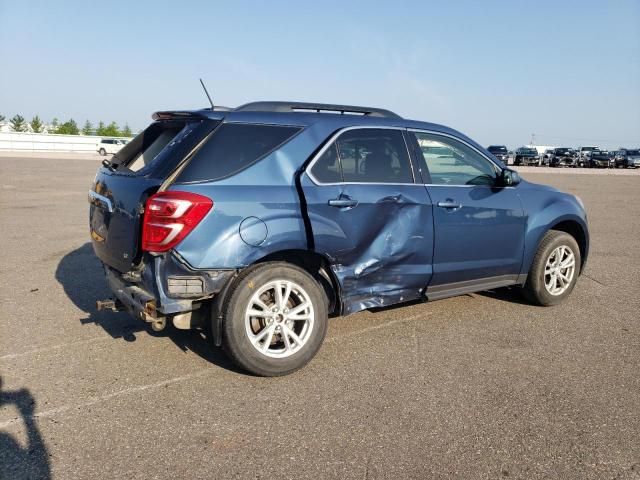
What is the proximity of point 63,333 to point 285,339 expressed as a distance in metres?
2.04

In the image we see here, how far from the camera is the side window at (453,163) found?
15.5 ft

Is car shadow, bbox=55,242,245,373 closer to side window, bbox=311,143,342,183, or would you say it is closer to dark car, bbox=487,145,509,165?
side window, bbox=311,143,342,183

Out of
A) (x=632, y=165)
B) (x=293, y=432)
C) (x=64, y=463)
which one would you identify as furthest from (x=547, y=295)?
(x=632, y=165)

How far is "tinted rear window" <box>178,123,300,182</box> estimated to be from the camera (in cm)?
363

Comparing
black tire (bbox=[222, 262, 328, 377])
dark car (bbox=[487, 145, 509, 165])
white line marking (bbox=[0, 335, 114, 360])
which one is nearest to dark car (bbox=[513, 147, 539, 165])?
dark car (bbox=[487, 145, 509, 165])

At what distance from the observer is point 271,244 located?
3723mm

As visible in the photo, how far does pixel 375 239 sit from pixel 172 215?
155cm

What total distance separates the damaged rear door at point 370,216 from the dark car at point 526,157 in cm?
5199

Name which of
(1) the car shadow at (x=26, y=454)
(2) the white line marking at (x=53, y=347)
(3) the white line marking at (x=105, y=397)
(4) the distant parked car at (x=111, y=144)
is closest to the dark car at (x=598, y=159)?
(4) the distant parked car at (x=111, y=144)

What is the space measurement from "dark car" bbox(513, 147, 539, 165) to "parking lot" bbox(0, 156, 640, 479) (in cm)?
5054

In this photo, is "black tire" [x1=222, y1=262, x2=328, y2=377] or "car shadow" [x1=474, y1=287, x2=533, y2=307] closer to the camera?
"black tire" [x1=222, y1=262, x2=328, y2=377]

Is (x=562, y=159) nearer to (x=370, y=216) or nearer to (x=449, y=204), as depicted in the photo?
(x=449, y=204)

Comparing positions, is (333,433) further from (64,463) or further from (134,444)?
(64,463)

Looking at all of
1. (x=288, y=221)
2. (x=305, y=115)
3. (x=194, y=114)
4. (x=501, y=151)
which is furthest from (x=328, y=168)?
(x=501, y=151)
